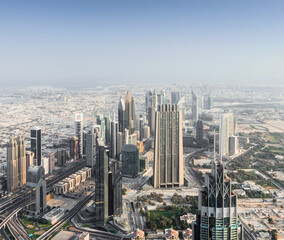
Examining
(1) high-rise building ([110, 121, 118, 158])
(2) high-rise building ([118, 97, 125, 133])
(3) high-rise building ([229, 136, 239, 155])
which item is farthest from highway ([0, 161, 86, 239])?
(3) high-rise building ([229, 136, 239, 155])

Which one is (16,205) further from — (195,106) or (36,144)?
(195,106)

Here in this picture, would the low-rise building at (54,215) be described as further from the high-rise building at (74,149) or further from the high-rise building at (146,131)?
the high-rise building at (146,131)

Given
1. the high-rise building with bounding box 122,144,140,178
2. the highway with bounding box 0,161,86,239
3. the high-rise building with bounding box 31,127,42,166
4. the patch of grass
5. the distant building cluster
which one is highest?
the high-rise building with bounding box 31,127,42,166

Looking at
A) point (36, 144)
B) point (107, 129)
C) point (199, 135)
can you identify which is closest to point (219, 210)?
point (36, 144)

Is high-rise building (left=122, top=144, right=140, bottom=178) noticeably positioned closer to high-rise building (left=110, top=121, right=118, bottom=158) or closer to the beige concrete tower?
high-rise building (left=110, top=121, right=118, bottom=158)

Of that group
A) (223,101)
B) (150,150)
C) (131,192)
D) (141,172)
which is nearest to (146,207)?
(131,192)

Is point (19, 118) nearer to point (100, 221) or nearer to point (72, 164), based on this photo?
point (72, 164)
